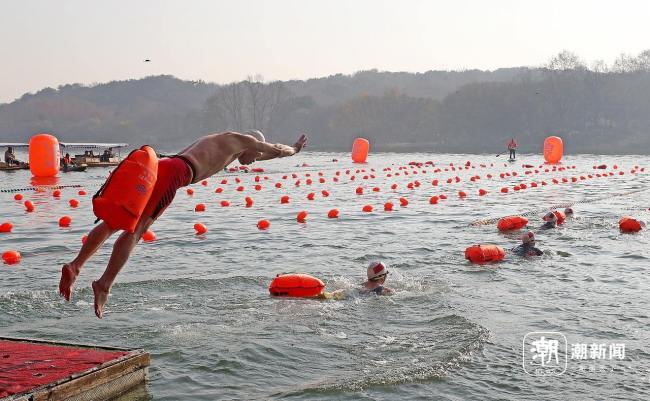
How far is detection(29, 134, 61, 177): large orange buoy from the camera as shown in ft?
140

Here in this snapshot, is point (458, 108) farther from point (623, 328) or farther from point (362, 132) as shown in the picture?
point (623, 328)

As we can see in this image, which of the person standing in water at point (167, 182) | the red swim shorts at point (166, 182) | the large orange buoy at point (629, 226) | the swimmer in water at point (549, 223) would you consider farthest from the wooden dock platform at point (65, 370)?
the large orange buoy at point (629, 226)

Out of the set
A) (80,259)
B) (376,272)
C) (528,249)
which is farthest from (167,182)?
(528,249)

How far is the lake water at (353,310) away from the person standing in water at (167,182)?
1.42m

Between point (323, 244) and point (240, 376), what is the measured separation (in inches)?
383

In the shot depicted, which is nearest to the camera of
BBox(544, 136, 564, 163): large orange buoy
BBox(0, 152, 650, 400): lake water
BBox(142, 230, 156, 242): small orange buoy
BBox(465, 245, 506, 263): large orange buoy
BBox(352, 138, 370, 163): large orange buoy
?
BBox(0, 152, 650, 400): lake water

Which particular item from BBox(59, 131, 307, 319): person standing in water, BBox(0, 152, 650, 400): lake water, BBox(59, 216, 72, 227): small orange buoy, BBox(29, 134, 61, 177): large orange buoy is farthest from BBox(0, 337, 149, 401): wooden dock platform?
BBox(29, 134, 61, 177): large orange buoy

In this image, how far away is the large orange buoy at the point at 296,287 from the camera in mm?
12219

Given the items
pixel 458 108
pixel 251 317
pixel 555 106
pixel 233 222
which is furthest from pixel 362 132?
pixel 251 317

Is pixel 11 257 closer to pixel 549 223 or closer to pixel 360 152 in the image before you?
pixel 549 223
